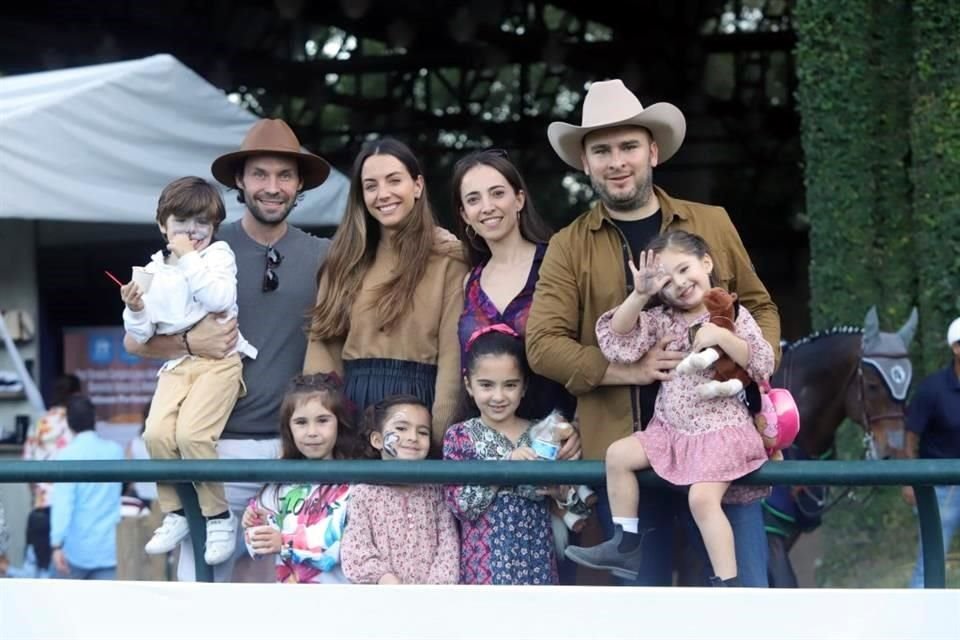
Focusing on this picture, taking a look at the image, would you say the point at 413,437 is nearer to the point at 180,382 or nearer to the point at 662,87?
the point at 180,382

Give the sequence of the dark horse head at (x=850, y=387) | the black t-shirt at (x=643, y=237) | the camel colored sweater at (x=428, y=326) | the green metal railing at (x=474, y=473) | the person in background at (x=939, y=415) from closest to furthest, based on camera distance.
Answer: the green metal railing at (x=474, y=473) < the black t-shirt at (x=643, y=237) < the camel colored sweater at (x=428, y=326) < the person in background at (x=939, y=415) < the dark horse head at (x=850, y=387)

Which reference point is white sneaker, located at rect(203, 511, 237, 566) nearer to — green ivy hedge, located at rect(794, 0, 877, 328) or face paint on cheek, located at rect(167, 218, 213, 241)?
face paint on cheek, located at rect(167, 218, 213, 241)

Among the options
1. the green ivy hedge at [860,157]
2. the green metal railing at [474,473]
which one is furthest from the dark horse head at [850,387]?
the green metal railing at [474,473]

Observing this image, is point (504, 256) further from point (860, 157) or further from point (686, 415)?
point (860, 157)

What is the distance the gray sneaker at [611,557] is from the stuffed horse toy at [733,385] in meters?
0.40

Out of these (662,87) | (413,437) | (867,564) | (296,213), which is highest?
(662,87)

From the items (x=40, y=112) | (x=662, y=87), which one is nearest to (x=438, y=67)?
(x=662, y=87)

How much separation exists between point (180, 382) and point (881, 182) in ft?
18.2

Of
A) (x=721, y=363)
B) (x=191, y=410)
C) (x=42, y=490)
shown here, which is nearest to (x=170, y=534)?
(x=191, y=410)

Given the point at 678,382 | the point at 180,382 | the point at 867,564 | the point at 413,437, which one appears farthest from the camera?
the point at 867,564

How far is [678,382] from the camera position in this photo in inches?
134

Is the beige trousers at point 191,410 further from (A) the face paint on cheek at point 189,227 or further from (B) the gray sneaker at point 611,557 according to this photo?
(B) the gray sneaker at point 611,557

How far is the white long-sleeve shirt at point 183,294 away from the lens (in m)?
3.97

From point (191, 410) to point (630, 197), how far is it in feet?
4.38
